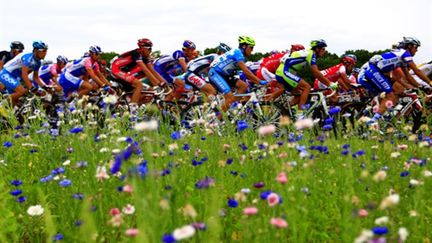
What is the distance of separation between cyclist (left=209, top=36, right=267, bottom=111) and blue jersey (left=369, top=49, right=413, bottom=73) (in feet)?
8.10

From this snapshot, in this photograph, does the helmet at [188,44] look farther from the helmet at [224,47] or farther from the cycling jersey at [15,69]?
the cycling jersey at [15,69]

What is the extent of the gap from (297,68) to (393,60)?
1.94m

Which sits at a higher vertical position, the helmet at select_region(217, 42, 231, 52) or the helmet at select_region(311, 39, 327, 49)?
the helmet at select_region(311, 39, 327, 49)

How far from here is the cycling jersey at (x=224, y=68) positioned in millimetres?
12080

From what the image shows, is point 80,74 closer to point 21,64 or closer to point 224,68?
point 21,64

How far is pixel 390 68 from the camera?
11.6 meters

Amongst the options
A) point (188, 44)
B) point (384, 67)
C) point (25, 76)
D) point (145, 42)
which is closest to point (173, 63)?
point (188, 44)

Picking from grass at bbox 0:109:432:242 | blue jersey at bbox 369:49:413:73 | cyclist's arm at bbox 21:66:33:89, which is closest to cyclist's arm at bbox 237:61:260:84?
blue jersey at bbox 369:49:413:73

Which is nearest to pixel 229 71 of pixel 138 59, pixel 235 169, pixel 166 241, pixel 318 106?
pixel 318 106

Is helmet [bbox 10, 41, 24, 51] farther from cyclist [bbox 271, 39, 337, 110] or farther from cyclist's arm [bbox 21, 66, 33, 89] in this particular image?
cyclist [bbox 271, 39, 337, 110]

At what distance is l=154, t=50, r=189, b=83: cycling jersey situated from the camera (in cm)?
1497

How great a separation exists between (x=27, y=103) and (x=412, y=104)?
8625 mm

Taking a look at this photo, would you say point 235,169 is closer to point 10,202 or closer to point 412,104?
point 10,202

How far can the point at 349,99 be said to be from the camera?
14.3 m
